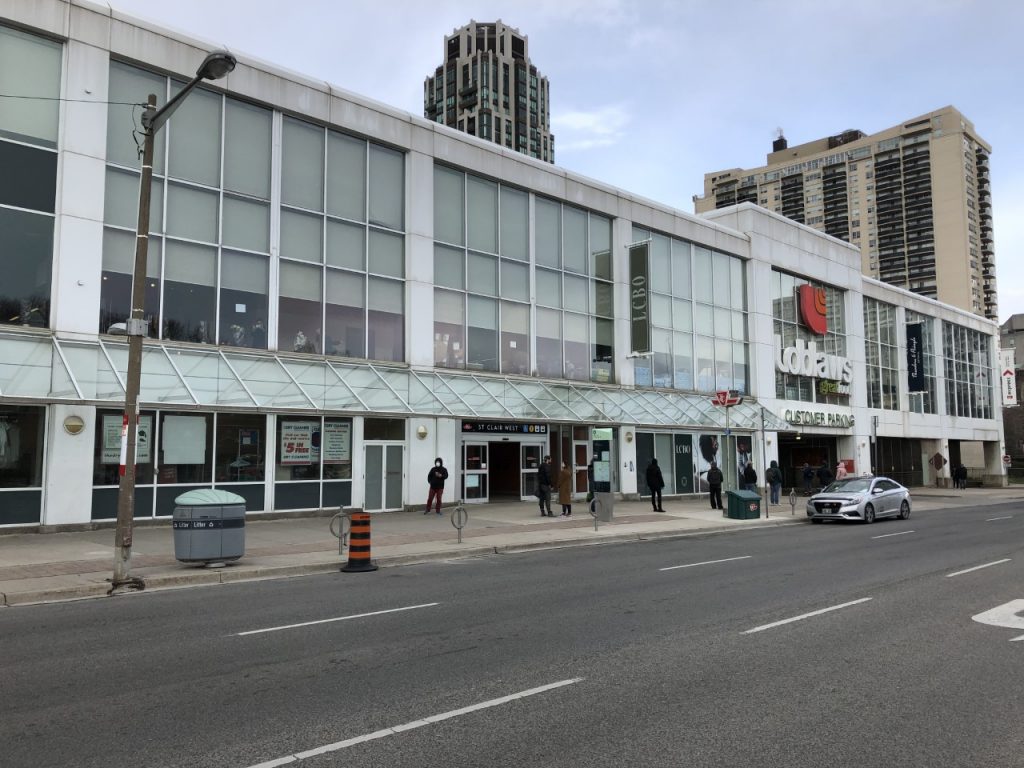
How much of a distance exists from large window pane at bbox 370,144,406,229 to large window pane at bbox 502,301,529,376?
522 cm

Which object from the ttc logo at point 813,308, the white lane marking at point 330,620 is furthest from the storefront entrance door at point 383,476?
the ttc logo at point 813,308

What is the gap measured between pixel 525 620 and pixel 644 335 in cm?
2378

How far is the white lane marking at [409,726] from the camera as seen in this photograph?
4.61 metres

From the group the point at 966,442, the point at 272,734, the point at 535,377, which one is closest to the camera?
the point at 272,734

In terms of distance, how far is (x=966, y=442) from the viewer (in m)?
63.7

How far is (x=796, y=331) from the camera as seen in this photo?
4153cm

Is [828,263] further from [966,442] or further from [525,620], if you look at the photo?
[525,620]

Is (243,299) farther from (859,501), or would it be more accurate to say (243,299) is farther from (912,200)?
(912,200)

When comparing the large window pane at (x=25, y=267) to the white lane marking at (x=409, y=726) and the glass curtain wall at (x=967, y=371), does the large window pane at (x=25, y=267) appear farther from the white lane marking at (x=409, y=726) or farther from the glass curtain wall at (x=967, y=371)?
the glass curtain wall at (x=967, y=371)

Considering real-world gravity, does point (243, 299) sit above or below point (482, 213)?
below

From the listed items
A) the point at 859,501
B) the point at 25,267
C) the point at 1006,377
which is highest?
the point at 1006,377

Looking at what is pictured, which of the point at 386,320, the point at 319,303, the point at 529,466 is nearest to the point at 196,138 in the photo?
→ the point at 319,303

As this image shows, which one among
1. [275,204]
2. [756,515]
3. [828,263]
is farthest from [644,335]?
[828,263]

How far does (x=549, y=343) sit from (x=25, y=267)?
17095 mm
